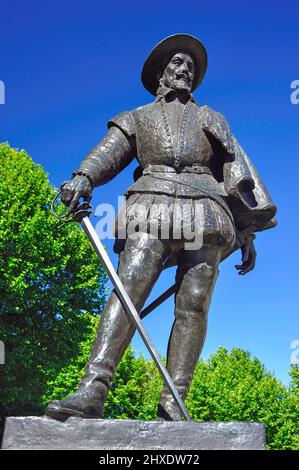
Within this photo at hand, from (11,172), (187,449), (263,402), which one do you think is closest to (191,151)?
(187,449)

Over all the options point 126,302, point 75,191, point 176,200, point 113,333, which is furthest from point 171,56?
point 113,333

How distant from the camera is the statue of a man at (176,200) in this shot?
4965mm

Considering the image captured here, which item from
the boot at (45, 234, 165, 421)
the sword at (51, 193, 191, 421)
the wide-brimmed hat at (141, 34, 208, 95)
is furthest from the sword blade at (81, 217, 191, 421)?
the wide-brimmed hat at (141, 34, 208, 95)

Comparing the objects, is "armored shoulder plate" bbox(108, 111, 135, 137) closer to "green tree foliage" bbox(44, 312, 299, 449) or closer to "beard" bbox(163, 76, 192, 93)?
"beard" bbox(163, 76, 192, 93)

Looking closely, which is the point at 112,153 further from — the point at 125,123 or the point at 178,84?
the point at 178,84

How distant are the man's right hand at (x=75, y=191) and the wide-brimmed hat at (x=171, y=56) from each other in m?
1.70

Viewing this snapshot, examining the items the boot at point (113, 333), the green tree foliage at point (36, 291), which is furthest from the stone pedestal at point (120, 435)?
the green tree foliage at point (36, 291)

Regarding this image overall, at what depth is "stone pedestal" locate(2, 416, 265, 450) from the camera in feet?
13.3

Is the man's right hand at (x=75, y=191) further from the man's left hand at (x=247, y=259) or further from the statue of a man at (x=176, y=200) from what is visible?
the man's left hand at (x=247, y=259)

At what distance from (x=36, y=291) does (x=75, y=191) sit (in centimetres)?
1554
